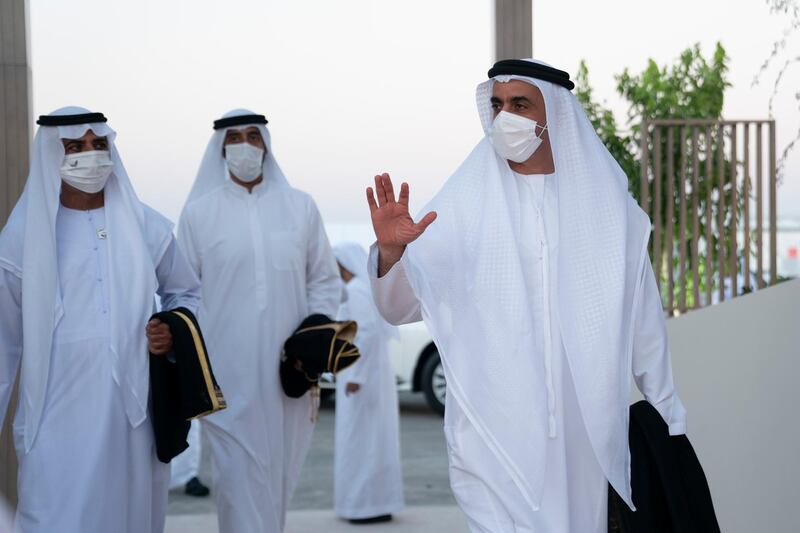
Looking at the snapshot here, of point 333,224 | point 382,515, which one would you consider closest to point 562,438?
point 382,515

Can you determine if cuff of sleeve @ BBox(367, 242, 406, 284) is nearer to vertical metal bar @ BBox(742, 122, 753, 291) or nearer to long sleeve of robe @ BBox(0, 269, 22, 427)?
long sleeve of robe @ BBox(0, 269, 22, 427)

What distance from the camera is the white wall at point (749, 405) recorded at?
4855 millimetres

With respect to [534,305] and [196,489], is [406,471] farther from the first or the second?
[534,305]

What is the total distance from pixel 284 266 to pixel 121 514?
1.62 m

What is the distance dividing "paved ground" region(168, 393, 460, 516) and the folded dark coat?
3653 millimetres

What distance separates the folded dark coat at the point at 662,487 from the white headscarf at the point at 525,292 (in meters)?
0.04

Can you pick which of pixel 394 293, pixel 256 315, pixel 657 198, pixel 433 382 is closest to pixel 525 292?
pixel 394 293

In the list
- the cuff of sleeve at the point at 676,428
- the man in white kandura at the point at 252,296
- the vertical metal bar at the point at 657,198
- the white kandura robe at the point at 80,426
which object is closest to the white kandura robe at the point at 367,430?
the man in white kandura at the point at 252,296

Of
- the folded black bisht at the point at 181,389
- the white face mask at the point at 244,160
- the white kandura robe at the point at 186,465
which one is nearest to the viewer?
the folded black bisht at the point at 181,389

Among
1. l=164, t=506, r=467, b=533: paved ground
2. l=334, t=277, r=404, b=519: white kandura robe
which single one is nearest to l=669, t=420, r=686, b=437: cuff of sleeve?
l=164, t=506, r=467, b=533: paved ground

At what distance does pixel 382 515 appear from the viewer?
722cm

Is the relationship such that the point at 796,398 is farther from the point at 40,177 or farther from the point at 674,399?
the point at 40,177

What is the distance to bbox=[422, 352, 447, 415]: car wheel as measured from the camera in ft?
38.9

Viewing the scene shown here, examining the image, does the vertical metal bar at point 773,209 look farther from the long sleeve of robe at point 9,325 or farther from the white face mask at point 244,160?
the long sleeve of robe at point 9,325
